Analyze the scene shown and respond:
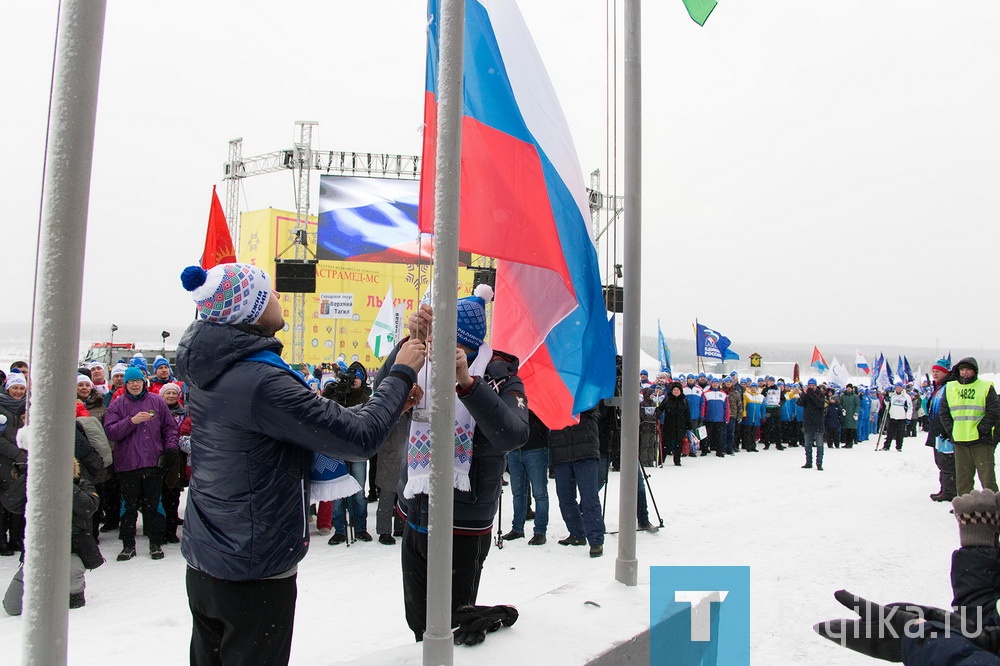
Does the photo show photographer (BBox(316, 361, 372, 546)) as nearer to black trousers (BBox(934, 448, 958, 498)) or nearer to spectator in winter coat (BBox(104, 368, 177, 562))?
spectator in winter coat (BBox(104, 368, 177, 562))

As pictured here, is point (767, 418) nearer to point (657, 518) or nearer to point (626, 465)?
point (657, 518)

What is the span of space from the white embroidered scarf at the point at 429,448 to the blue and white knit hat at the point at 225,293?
0.87m

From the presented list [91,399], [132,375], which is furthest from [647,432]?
[91,399]

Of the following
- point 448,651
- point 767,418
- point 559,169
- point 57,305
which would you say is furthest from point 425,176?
point 767,418

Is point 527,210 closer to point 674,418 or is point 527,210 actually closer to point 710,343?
point 674,418

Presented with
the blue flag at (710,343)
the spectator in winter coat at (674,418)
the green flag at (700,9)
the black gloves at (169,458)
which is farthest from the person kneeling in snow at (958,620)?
the blue flag at (710,343)

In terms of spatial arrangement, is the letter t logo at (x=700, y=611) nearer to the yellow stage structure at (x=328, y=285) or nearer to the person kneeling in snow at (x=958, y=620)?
the person kneeling in snow at (x=958, y=620)

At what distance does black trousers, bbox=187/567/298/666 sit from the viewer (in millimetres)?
2396

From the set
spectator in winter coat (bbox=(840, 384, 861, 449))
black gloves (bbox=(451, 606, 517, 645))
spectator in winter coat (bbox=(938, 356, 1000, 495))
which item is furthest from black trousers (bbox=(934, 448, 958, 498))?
spectator in winter coat (bbox=(840, 384, 861, 449))

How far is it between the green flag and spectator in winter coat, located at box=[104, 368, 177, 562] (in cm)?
611

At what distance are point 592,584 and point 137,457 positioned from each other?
525 centimetres

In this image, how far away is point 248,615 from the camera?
7.87 feet

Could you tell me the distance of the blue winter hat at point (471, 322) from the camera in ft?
11.1

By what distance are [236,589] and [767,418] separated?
2104cm
